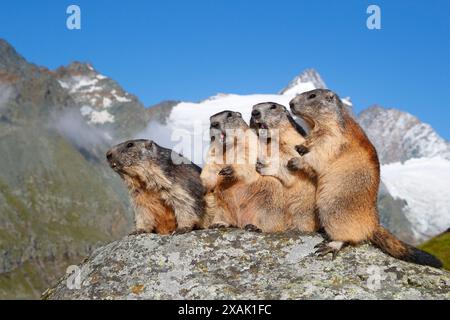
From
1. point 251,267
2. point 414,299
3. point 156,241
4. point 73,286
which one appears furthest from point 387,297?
point 73,286

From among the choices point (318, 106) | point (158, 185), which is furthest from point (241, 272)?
point (158, 185)

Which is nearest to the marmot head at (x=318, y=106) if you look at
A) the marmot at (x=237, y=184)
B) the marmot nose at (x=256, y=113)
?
the marmot nose at (x=256, y=113)

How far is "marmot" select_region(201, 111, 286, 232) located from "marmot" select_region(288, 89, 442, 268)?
108cm

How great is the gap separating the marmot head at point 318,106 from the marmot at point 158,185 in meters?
3.26

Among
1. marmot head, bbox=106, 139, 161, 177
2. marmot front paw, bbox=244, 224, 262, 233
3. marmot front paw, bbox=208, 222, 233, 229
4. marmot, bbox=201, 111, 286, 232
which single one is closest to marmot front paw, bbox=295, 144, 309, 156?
marmot, bbox=201, 111, 286, 232

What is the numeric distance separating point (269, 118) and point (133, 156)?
3.77 metres

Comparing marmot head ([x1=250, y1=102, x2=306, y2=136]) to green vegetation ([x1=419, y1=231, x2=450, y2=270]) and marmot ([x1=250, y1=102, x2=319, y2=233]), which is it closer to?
marmot ([x1=250, y1=102, x2=319, y2=233])

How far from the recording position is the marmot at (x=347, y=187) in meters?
12.1

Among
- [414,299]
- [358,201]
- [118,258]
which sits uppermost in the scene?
[358,201]

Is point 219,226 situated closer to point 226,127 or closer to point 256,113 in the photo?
point 226,127

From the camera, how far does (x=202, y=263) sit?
11.1m

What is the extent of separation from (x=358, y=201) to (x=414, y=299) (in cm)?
284

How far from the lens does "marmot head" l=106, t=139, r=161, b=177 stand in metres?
16.1
